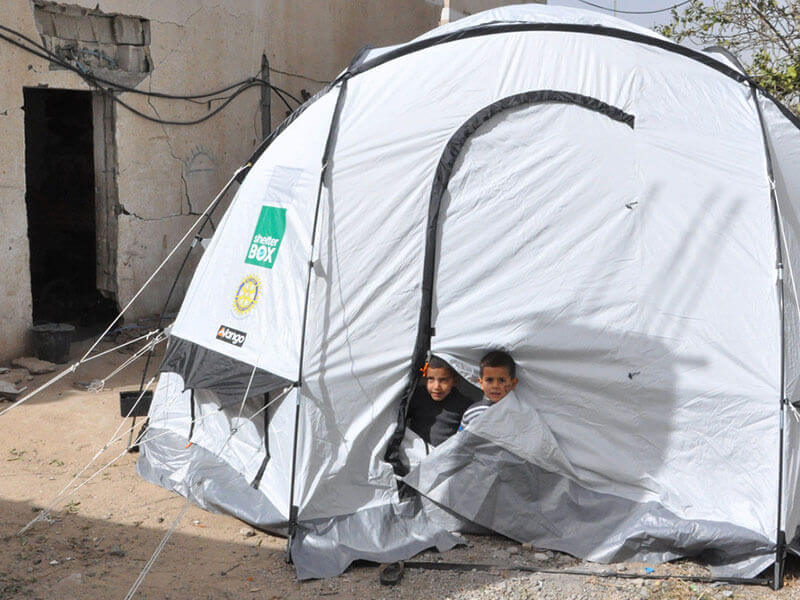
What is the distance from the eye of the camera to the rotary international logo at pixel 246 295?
4516mm

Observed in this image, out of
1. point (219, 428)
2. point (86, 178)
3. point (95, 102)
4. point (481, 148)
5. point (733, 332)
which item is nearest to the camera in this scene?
point (733, 332)

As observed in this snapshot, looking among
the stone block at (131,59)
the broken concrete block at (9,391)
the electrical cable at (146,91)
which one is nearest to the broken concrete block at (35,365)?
the broken concrete block at (9,391)

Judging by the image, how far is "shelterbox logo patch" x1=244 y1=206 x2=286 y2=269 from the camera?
4.52m

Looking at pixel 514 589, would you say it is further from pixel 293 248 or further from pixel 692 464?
pixel 293 248

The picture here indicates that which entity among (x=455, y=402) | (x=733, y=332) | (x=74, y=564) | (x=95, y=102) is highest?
(x=95, y=102)

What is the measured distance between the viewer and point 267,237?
180 inches

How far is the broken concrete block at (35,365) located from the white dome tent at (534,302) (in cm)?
266

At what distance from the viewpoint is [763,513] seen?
4059 mm

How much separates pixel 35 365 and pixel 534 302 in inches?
162

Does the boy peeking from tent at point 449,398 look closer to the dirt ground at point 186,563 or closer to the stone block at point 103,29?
the dirt ground at point 186,563

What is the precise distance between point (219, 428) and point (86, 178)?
5.31m

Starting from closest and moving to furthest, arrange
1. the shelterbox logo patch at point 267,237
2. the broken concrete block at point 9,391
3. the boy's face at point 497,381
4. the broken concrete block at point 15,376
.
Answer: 1. the boy's face at point 497,381
2. the shelterbox logo patch at point 267,237
3. the broken concrete block at point 9,391
4. the broken concrete block at point 15,376

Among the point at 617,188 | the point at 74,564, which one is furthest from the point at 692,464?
the point at 74,564

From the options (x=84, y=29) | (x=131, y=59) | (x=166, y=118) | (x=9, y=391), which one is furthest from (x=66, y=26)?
(x=9, y=391)
